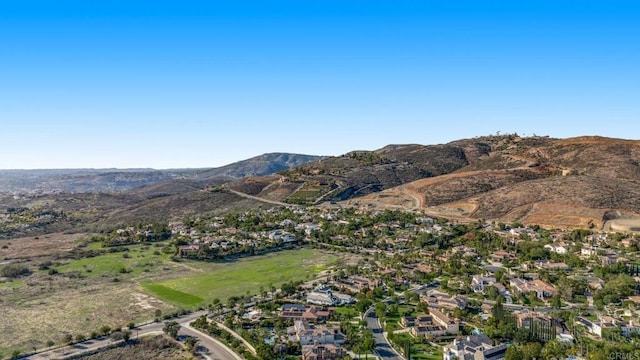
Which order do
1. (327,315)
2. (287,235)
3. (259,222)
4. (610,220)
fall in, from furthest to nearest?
1. (259,222)
2. (287,235)
3. (610,220)
4. (327,315)

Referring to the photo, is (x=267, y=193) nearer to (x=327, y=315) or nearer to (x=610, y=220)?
(x=610, y=220)

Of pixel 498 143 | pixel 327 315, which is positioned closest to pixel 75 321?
pixel 327 315

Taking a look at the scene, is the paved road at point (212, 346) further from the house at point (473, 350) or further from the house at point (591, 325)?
the house at point (591, 325)

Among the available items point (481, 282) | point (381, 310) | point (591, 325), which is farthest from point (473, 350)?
point (481, 282)

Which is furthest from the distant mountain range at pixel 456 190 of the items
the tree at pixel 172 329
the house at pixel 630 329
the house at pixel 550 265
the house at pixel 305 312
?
the tree at pixel 172 329

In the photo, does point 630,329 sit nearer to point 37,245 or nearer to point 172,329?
point 172,329
